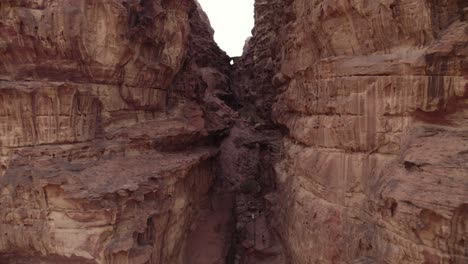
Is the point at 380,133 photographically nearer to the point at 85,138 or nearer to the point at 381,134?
the point at 381,134

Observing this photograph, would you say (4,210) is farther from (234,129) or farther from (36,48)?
(234,129)

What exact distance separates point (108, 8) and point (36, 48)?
7.82ft

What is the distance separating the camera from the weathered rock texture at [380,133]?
7309 mm

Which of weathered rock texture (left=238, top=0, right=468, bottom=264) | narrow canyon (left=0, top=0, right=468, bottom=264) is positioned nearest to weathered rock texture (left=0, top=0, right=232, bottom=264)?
narrow canyon (left=0, top=0, right=468, bottom=264)

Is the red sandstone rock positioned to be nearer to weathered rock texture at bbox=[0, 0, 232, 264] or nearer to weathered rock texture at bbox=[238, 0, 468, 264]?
weathered rock texture at bbox=[238, 0, 468, 264]

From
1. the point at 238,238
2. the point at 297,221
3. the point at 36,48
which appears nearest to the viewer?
the point at 36,48

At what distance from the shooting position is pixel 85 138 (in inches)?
450

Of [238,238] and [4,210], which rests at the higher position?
[4,210]

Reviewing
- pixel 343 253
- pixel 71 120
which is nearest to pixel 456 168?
pixel 343 253

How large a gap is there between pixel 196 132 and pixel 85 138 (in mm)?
5374

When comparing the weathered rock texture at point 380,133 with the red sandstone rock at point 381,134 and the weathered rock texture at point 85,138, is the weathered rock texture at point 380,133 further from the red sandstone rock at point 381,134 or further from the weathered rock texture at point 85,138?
the weathered rock texture at point 85,138

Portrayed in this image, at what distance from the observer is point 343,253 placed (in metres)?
9.98

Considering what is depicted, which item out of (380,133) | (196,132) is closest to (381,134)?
(380,133)

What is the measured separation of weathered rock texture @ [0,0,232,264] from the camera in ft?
33.0
